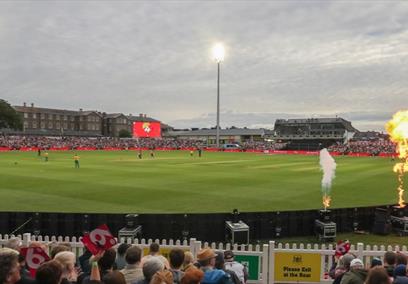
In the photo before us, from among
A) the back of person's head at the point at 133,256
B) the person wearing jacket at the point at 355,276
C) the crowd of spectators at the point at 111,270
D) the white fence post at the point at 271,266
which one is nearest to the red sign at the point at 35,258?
the crowd of spectators at the point at 111,270

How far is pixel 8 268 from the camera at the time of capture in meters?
4.80

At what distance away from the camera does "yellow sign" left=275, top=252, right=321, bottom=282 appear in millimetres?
10422

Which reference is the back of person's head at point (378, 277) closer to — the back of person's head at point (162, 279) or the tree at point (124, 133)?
the back of person's head at point (162, 279)

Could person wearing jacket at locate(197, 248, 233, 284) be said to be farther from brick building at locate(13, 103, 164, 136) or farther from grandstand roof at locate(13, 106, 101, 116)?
grandstand roof at locate(13, 106, 101, 116)

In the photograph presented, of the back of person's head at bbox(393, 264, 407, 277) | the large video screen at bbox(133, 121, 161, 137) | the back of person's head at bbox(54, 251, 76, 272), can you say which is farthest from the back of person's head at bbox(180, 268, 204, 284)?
the large video screen at bbox(133, 121, 161, 137)

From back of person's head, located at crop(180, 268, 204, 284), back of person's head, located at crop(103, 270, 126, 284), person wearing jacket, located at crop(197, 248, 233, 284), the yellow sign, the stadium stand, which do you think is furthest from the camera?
the stadium stand

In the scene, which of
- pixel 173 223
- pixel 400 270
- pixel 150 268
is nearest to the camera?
pixel 150 268

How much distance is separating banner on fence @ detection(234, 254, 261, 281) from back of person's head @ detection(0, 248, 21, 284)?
636cm

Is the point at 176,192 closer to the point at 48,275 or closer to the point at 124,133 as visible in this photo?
the point at 48,275

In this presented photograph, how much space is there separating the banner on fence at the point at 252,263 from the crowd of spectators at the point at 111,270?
3.72 meters

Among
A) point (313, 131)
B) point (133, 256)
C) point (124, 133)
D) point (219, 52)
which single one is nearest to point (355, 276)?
point (133, 256)

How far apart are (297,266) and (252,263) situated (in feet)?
3.77

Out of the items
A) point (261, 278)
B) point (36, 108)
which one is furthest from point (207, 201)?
point (36, 108)

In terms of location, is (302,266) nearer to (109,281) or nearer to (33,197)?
(109,281)
